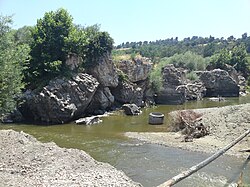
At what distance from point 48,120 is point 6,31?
1902 centimetres

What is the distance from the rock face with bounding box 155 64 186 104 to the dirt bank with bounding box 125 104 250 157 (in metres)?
29.3

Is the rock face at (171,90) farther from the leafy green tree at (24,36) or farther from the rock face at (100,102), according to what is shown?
the leafy green tree at (24,36)

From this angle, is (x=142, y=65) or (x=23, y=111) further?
(x=142, y=65)

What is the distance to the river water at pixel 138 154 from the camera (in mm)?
22188

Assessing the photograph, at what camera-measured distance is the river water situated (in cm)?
2219

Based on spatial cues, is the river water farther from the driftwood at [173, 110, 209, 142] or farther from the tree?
the tree

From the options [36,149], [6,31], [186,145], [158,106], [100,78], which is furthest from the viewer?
[158,106]

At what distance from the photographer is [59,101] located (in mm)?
46031

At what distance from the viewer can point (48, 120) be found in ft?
150

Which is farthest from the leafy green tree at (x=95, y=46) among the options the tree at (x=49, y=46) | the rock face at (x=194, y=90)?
the rock face at (x=194, y=90)

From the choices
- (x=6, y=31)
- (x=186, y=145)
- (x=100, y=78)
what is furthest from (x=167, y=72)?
(x=6, y=31)

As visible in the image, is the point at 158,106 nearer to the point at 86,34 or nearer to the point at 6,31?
the point at 86,34

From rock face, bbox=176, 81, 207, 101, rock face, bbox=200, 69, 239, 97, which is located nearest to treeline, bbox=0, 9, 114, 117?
rock face, bbox=176, 81, 207, 101

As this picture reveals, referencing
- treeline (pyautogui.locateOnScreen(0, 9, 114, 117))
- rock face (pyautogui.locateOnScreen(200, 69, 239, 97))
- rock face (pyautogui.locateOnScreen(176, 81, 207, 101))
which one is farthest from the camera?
rock face (pyautogui.locateOnScreen(200, 69, 239, 97))
